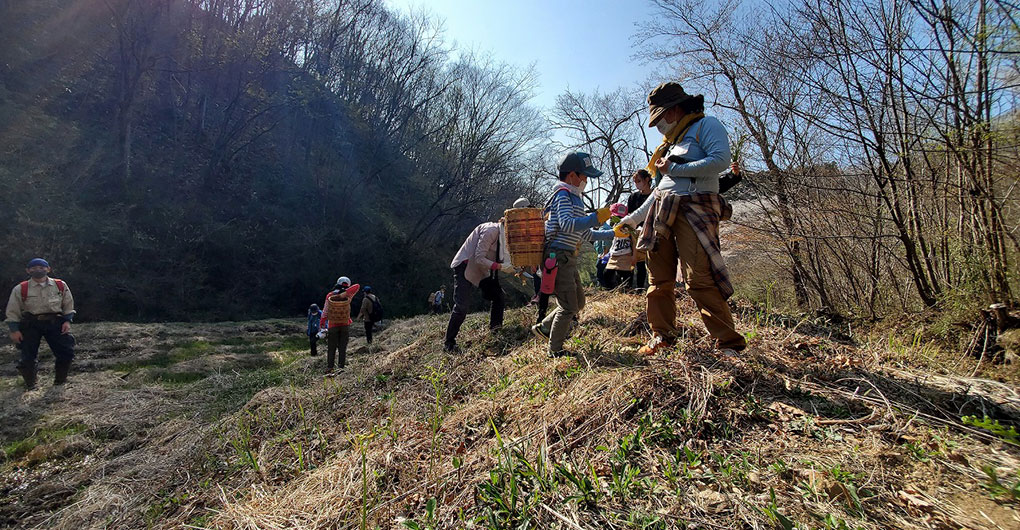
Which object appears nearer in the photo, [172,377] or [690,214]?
[690,214]

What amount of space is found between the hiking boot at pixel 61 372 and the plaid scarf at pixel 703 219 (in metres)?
8.18

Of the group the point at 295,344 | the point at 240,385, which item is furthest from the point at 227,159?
the point at 240,385

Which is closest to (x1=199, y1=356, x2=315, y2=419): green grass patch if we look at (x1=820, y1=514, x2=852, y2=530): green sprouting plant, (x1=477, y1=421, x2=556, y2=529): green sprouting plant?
(x1=477, y1=421, x2=556, y2=529): green sprouting plant

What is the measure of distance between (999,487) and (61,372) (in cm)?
937

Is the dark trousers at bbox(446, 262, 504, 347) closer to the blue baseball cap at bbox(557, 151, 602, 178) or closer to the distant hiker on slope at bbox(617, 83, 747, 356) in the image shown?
the blue baseball cap at bbox(557, 151, 602, 178)

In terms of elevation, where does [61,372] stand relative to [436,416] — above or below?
below

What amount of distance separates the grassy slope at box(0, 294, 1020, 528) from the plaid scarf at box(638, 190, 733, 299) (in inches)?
20.9

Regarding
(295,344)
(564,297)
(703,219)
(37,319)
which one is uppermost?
(703,219)

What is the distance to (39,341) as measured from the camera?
5965mm

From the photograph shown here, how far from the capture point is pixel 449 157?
1109 inches

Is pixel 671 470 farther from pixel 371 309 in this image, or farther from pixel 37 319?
pixel 37 319

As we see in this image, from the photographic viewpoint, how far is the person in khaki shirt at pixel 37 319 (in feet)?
19.2

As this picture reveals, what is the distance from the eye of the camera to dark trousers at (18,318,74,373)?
587 cm

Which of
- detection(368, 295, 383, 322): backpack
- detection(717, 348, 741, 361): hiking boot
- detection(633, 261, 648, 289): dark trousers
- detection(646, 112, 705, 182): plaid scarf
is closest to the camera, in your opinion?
detection(717, 348, 741, 361): hiking boot
